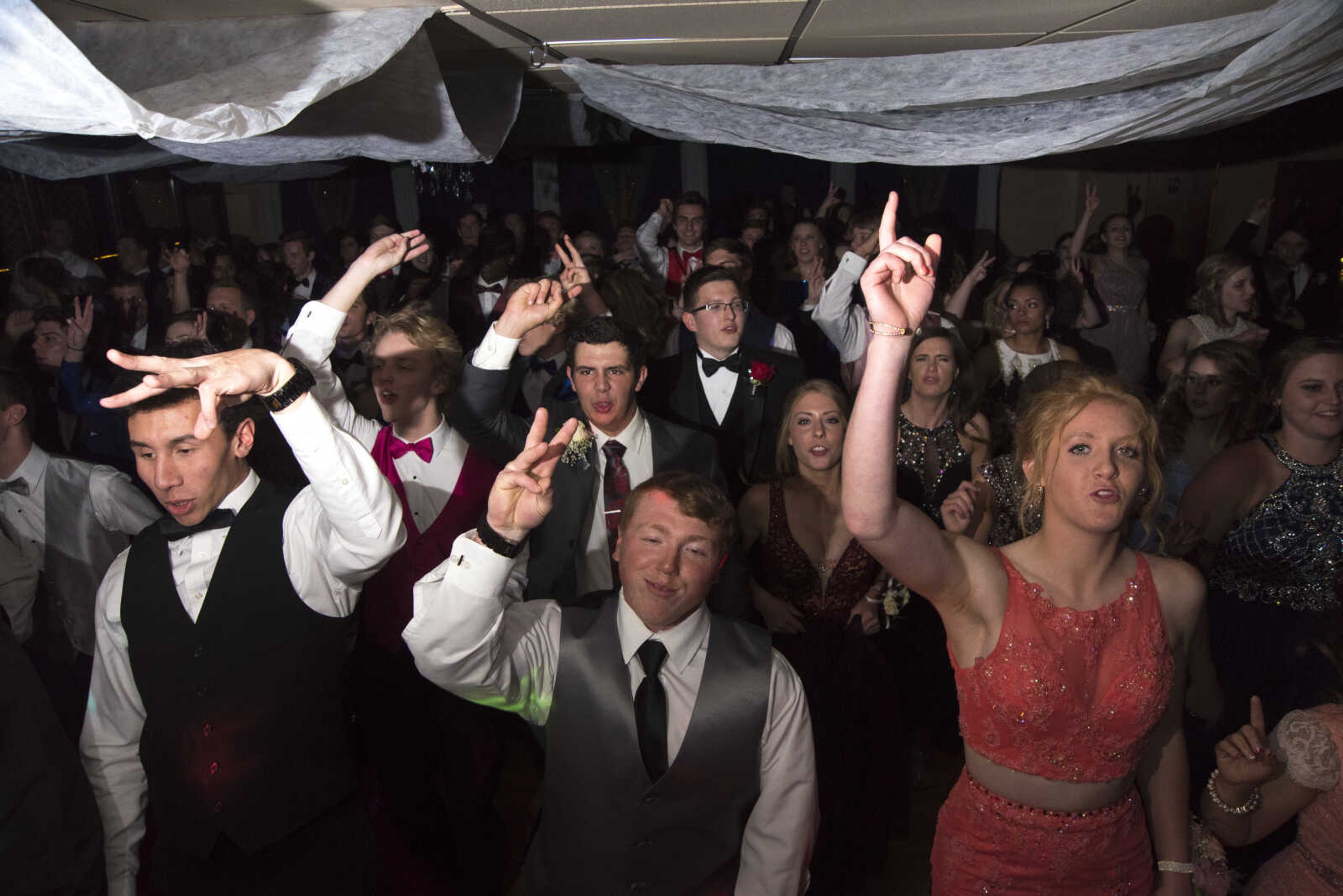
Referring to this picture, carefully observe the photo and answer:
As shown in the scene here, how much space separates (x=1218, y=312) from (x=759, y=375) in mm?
2288

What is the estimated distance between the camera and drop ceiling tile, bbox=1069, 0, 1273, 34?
241 centimetres

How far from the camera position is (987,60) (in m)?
2.48

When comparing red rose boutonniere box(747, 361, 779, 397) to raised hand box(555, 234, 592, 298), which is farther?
red rose boutonniere box(747, 361, 779, 397)

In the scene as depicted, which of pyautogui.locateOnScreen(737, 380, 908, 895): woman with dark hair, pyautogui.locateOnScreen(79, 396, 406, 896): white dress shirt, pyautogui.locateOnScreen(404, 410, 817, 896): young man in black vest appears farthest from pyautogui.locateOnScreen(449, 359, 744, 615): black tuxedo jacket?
pyautogui.locateOnScreen(79, 396, 406, 896): white dress shirt

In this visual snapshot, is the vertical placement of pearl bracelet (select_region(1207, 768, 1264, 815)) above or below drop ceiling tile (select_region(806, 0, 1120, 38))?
below

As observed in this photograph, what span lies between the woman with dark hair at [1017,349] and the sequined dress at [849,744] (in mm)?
1571

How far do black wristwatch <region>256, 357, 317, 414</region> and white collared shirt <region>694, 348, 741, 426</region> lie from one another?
6.24 ft

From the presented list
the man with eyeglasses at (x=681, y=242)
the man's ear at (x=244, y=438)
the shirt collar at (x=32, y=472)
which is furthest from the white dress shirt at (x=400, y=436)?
the man with eyeglasses at (x=681, y=242)

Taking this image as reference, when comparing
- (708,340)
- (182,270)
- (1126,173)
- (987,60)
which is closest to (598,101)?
(708,340)

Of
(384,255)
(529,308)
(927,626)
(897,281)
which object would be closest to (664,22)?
(529,308)

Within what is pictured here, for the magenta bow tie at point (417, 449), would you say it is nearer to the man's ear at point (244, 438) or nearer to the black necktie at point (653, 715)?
the man's ear at point (244, 438)

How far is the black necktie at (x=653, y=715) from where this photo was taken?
1616mm

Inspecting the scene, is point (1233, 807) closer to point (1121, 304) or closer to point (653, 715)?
point (653, 715)

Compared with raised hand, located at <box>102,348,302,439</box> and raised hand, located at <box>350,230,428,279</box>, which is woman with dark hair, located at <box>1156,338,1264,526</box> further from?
raised hand, located at <box>102,348,302,439</box>
